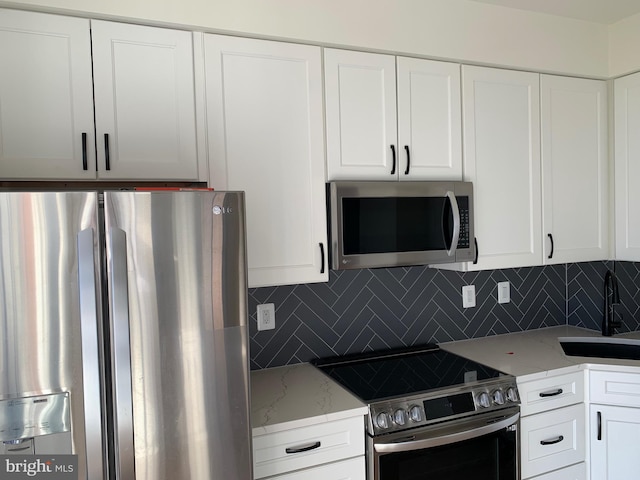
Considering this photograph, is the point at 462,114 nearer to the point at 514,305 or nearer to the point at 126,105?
the point at 514,305

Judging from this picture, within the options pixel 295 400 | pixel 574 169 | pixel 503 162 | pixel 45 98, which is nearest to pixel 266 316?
pixel 295 400

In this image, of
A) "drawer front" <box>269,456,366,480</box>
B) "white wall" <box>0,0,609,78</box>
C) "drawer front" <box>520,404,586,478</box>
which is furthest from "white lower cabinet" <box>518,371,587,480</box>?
"white wall" <box>0,0,609,78</box>

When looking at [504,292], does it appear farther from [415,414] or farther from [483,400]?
[415,414]

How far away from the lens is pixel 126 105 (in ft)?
5.92

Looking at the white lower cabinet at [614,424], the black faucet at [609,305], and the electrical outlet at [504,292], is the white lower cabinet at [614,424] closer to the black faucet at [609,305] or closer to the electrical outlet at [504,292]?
the black faucet at [609,305]

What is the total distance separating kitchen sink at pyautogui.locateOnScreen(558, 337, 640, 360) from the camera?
8.50 feet

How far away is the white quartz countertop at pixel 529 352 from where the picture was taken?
7.64ft

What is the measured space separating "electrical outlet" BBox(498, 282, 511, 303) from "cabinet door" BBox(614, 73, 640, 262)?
2.01 feet

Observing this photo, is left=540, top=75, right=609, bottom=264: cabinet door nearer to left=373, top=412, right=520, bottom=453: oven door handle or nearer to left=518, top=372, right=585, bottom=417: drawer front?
left=518, top=372, right=585, bottom=417: drawer front

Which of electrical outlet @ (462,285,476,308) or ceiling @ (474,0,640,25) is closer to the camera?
ceiling @ (474,0,640,25)

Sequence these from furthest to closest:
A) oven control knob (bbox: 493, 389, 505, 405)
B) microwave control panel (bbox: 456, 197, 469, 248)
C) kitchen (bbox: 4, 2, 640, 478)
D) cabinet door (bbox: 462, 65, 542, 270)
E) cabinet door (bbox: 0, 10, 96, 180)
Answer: cabinet door (bbox: 462, 65, 542, 270) → microwave control panel (bbox: 456, 197, 469, 248) → oven control knob (bbox: 493, 389, 505, 405) → kitchen (bbox: 4, 2, 640, 478) → cabinet door (bbox: 0, 10, 96, 180)

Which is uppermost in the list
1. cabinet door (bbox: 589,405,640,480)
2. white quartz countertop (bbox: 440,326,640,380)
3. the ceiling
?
the ceiling

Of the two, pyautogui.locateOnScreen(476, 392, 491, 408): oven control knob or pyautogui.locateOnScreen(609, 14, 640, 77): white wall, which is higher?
pyautogui.locateOnScreen(609, 14, 640, 77): white wall

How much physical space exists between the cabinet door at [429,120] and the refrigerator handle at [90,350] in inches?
55.5
